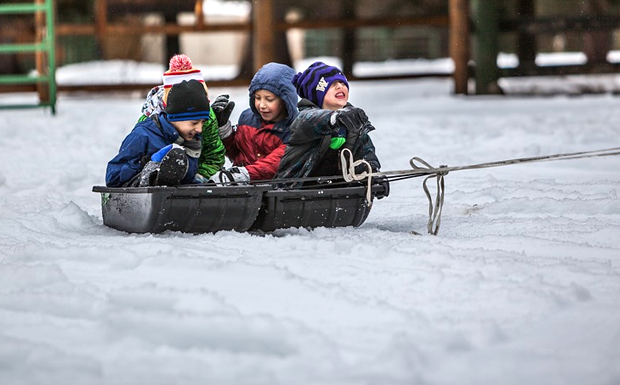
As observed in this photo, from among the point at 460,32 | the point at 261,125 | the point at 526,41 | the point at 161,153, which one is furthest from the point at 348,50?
the point at 161,153

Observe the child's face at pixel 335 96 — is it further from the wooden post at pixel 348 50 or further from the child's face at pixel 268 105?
the wooden post at pixel 348 50

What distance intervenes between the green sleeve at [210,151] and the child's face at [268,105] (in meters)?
0.24

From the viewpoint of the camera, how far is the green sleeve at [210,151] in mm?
4203

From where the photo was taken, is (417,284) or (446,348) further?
(417,284)

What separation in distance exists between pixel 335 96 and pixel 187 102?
670mm

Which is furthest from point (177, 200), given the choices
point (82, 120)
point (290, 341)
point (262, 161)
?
point (82, 120)

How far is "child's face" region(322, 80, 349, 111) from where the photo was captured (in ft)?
13.6

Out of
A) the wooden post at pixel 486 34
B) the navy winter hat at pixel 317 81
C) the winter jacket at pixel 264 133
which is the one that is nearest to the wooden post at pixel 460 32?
the wooden post at pixel 486 34

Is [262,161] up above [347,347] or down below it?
above

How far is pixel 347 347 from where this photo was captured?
2.40m

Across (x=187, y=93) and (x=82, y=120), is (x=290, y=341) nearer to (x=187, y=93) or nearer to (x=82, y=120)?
(x=187, y=93)

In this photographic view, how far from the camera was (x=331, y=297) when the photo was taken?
2.79 m

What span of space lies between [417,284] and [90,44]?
1720 centimetres

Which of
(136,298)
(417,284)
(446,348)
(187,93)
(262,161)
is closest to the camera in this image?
(446,348)
